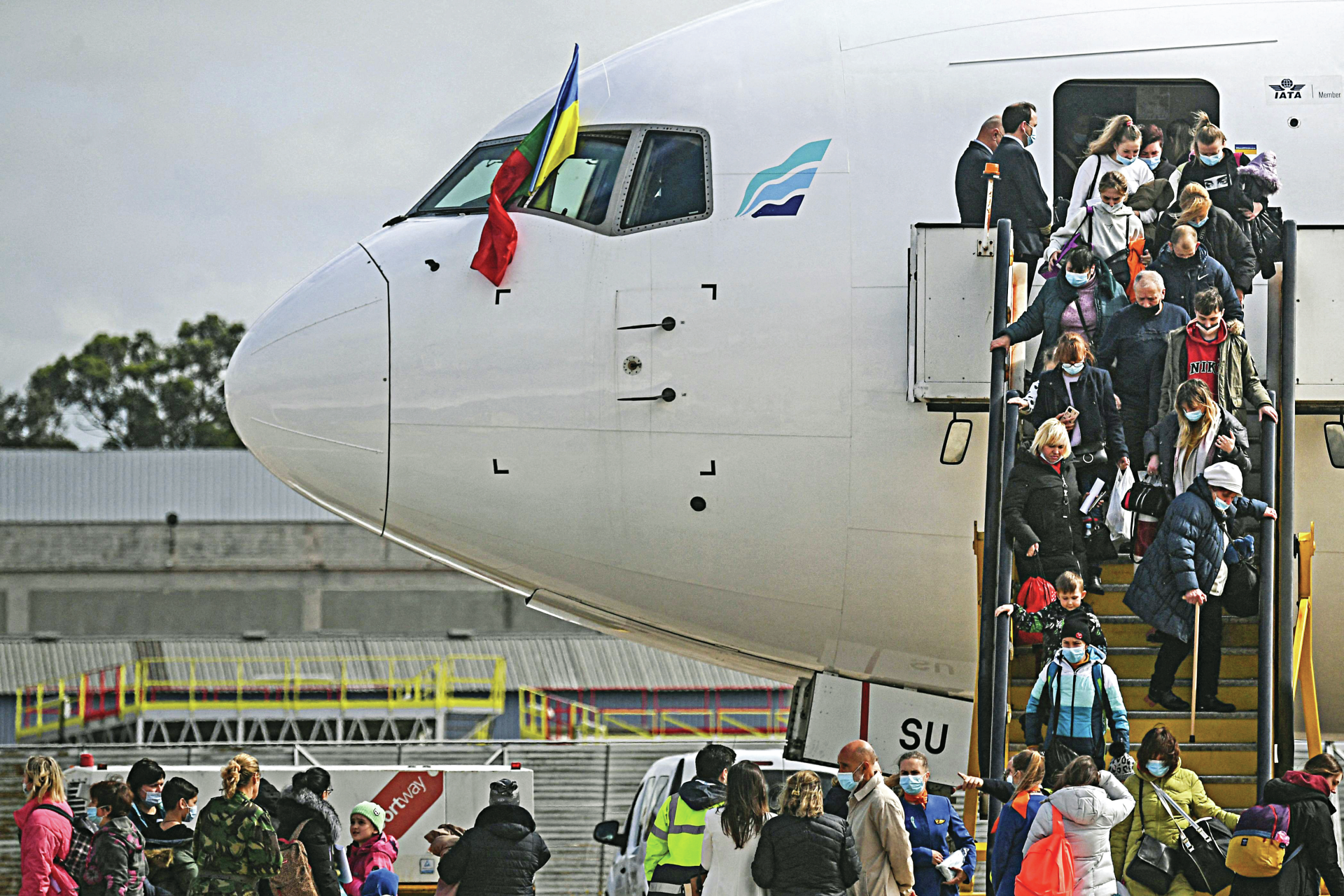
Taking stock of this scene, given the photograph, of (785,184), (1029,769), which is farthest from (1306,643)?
(785,184)

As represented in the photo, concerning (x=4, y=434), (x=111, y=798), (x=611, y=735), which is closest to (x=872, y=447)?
(x=111, y=798)

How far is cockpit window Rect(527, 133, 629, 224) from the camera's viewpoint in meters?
8.89

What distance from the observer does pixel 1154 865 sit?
24.8 feet

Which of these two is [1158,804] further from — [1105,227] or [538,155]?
[538,155]

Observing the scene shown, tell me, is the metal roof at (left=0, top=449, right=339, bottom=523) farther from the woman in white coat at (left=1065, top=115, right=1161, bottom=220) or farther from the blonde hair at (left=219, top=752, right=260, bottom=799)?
the woman in white coat at (left=1065, top=115, right=1161, bottom=220)

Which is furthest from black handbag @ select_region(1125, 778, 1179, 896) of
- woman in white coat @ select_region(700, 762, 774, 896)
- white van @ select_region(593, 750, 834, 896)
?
white van @ select_region(593, 750, 834, 896)

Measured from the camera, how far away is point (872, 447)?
8445mm

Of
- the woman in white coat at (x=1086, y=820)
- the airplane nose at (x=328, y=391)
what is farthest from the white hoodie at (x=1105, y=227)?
the airplane nose at (x=328, y=391)

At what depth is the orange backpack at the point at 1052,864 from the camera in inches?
277

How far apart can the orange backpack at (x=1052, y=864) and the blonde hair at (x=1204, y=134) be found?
3.59m

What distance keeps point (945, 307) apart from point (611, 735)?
26.1 meters

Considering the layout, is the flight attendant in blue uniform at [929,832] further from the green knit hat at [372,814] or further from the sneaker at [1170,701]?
the green knit hat at [372,814]

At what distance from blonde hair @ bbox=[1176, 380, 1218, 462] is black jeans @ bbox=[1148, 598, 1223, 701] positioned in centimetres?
79

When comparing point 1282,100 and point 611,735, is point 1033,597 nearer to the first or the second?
point 1282,100
